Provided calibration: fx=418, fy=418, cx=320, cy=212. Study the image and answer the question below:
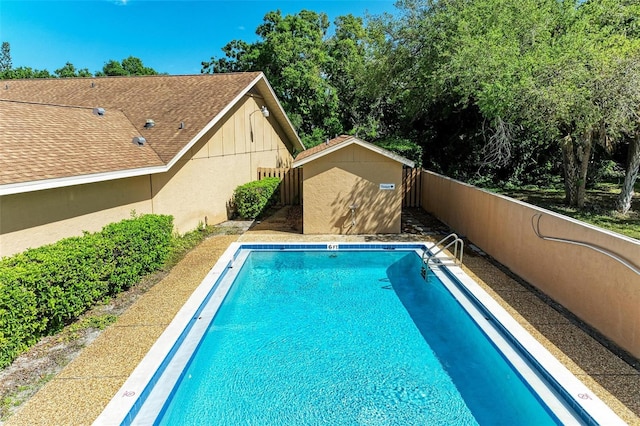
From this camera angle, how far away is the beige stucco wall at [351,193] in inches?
535

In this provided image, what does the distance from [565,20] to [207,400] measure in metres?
16.9

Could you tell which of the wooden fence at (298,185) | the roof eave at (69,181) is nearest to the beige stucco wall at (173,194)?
the roof eave at (69,181)

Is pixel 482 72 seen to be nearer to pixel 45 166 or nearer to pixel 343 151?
pixel 343 151

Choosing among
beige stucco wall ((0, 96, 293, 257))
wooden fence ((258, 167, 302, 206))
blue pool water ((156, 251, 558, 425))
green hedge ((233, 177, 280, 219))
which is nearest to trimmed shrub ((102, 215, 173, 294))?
beige stucco wall ((0, 96, 293, 257))

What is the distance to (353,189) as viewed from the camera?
45.1ft

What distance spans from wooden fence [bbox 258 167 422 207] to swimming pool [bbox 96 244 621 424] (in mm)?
9037

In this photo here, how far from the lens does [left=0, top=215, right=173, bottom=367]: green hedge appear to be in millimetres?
5867

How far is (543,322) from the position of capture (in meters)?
7.29

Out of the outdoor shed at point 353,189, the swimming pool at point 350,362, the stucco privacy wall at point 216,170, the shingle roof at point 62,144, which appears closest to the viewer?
the swimming pool at point 350,362

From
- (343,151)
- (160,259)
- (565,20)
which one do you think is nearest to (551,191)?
(565,20)

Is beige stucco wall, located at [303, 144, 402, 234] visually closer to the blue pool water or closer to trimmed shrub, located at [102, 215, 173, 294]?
the blue pool water

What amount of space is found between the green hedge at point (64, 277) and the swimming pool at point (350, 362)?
170 cm

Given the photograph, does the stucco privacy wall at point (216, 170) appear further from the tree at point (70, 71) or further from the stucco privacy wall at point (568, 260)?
the tree at point (70, 71)

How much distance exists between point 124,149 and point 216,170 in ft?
14.2
